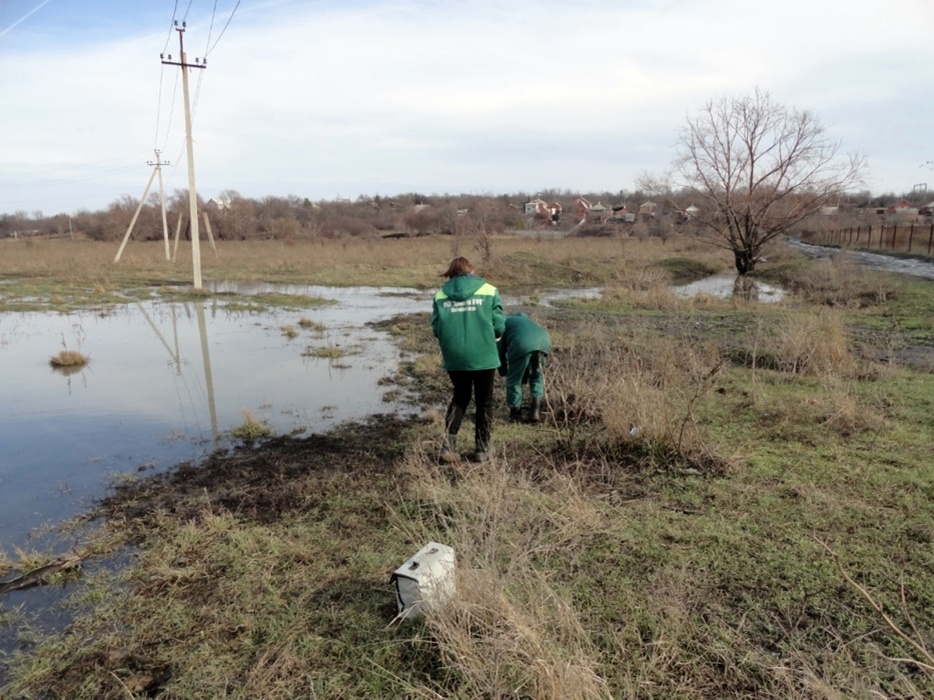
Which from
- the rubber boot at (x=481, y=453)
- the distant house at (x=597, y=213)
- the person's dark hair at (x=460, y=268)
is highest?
the distant house at (x=597, y=213)

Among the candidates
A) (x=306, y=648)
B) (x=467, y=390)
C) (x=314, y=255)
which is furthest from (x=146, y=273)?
(x=306, y=648)

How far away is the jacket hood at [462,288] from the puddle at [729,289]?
1324 centimetres

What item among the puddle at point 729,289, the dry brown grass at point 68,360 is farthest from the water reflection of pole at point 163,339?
the puddle at point 729,289

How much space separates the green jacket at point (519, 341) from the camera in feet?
19.8

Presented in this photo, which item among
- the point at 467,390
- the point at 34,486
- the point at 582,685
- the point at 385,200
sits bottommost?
the point at 34,486

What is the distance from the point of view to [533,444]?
555 centimetres

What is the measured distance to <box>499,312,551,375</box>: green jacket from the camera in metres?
6.02

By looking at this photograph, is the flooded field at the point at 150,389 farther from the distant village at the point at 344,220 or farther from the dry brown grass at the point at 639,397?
the distant village at the point at 344,220

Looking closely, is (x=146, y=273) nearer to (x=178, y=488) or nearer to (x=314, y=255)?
(x=314, y=255)

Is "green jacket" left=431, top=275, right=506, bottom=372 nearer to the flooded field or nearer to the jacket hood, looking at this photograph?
the jacket hood

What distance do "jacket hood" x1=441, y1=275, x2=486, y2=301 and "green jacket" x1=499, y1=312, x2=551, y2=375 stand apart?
1.25 metres

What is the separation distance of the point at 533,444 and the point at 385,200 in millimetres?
109565

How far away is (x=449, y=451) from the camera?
509 centimetres

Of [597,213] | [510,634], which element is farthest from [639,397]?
[597,213]
